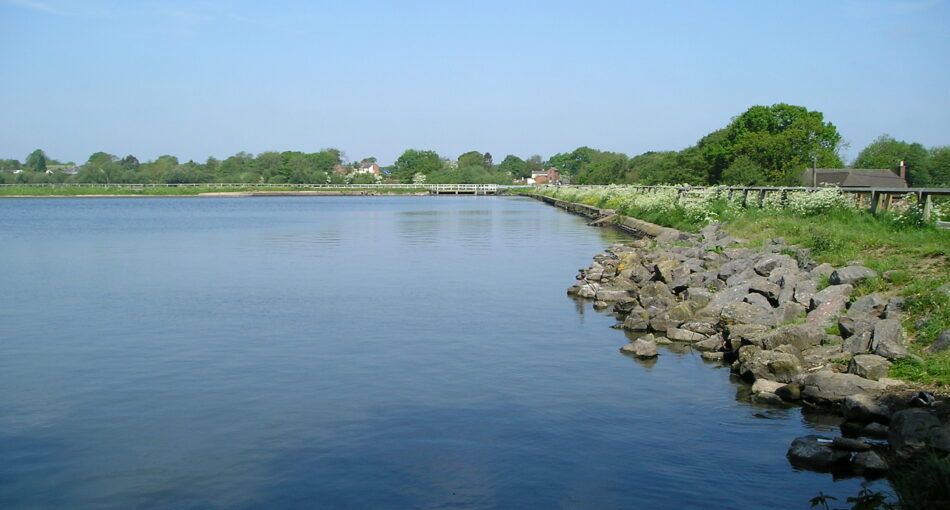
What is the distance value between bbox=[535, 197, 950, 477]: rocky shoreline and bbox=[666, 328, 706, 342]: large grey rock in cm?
2

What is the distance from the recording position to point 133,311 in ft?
54.6

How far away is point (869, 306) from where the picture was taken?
1144 cm

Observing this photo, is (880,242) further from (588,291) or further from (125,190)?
(125,190)

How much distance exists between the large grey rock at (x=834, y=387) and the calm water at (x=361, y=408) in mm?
343

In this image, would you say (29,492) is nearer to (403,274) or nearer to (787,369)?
(787,369)

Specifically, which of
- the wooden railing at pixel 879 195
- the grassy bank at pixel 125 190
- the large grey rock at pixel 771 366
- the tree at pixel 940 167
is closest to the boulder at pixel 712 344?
the large grey rock at pixel 771 366

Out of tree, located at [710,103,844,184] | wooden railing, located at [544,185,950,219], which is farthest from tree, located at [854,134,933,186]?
wooden railing, located at [544,185,950,219]

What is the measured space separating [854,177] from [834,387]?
69.0 m

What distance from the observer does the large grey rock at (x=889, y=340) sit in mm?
9672

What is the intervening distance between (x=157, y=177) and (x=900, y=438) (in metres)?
161

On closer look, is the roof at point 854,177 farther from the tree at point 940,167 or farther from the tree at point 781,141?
the tree at point 940,167

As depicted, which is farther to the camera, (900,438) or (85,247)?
(85,247)

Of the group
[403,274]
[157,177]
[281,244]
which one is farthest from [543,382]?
[157,177]

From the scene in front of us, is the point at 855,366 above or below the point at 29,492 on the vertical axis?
above
